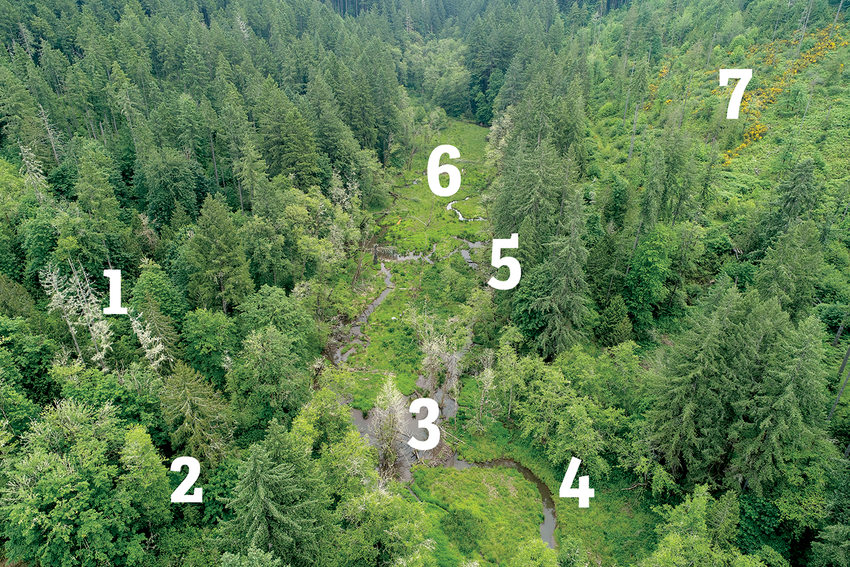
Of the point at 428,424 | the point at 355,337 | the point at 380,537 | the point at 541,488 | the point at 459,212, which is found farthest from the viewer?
the point at 459,212

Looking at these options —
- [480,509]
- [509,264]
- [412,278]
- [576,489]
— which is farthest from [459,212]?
[480,509]

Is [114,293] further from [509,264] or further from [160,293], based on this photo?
[509,264]

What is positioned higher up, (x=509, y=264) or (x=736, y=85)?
(x=736, y=85)

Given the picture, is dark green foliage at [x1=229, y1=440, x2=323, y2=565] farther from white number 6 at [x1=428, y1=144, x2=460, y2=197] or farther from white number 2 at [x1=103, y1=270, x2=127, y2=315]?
white number 6 at [x1=428, y1=144, x2=460, y2=197]

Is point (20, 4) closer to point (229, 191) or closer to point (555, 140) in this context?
point (229, 191)

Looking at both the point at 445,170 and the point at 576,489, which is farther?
the point at 445,170

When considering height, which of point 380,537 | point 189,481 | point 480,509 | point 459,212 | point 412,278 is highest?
point 189,481

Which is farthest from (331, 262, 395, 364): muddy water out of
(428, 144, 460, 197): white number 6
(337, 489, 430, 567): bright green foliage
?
(337, 489, 430, 567): bright green foliage
